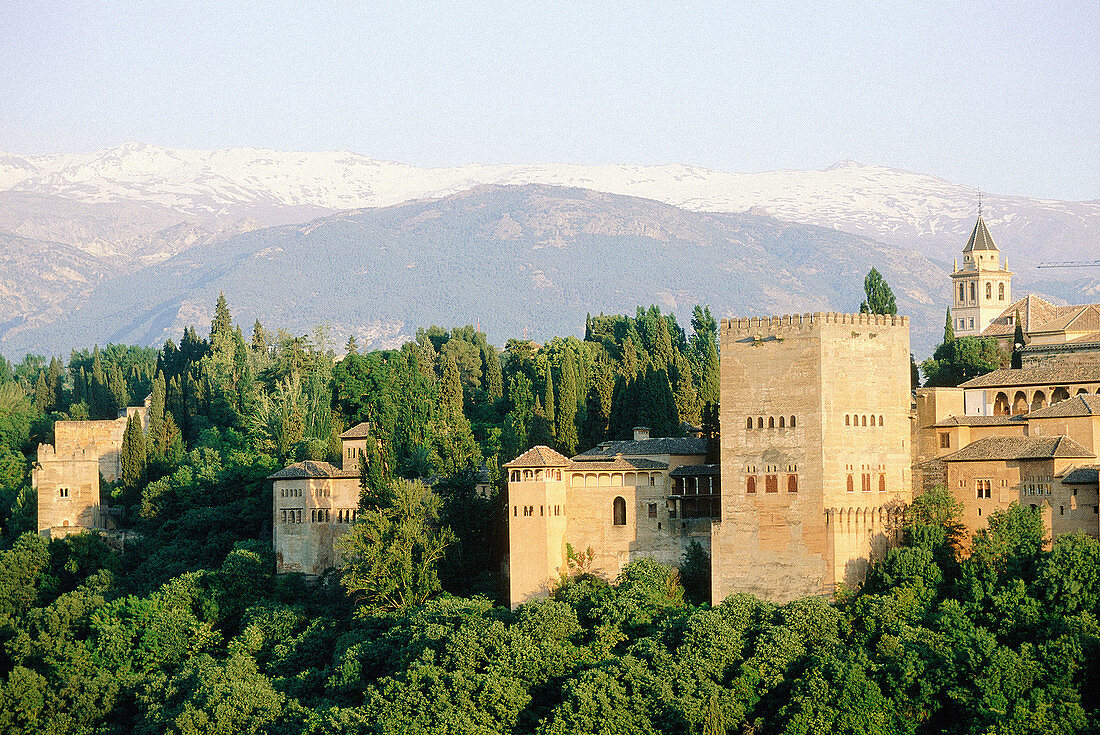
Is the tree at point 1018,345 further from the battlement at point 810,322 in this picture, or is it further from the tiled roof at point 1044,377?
the battlement at point 810,322

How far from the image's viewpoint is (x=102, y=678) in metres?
55.5

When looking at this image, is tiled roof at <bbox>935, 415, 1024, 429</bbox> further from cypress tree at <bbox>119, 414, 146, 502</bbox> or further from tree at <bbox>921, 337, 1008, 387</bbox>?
cypress tree at <bbox>119, 414, 146, 502</bbox>

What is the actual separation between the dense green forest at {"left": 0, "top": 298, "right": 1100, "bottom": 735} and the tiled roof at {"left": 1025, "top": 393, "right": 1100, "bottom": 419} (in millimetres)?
3967

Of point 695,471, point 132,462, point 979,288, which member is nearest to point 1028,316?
point 979,288

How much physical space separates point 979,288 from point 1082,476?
4252 cm

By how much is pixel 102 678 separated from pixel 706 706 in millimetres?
23815

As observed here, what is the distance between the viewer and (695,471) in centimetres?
5019

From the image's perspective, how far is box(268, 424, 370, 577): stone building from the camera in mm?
57781

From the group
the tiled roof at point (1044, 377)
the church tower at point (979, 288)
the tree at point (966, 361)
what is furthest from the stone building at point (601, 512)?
the church tower at point (979, 288)

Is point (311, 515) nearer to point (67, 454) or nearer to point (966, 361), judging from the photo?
point (67, 454)

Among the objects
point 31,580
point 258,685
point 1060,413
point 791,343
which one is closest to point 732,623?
point 791,343

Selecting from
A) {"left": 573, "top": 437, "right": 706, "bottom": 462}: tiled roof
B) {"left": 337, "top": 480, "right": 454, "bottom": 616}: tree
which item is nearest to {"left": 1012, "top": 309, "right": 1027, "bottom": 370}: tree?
{"left": 573, "top": 437, "right": 706, "bottom": 462}: tiled roof

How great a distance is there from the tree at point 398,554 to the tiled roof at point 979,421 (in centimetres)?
1658

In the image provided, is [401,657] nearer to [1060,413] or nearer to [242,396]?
[1060,413]
